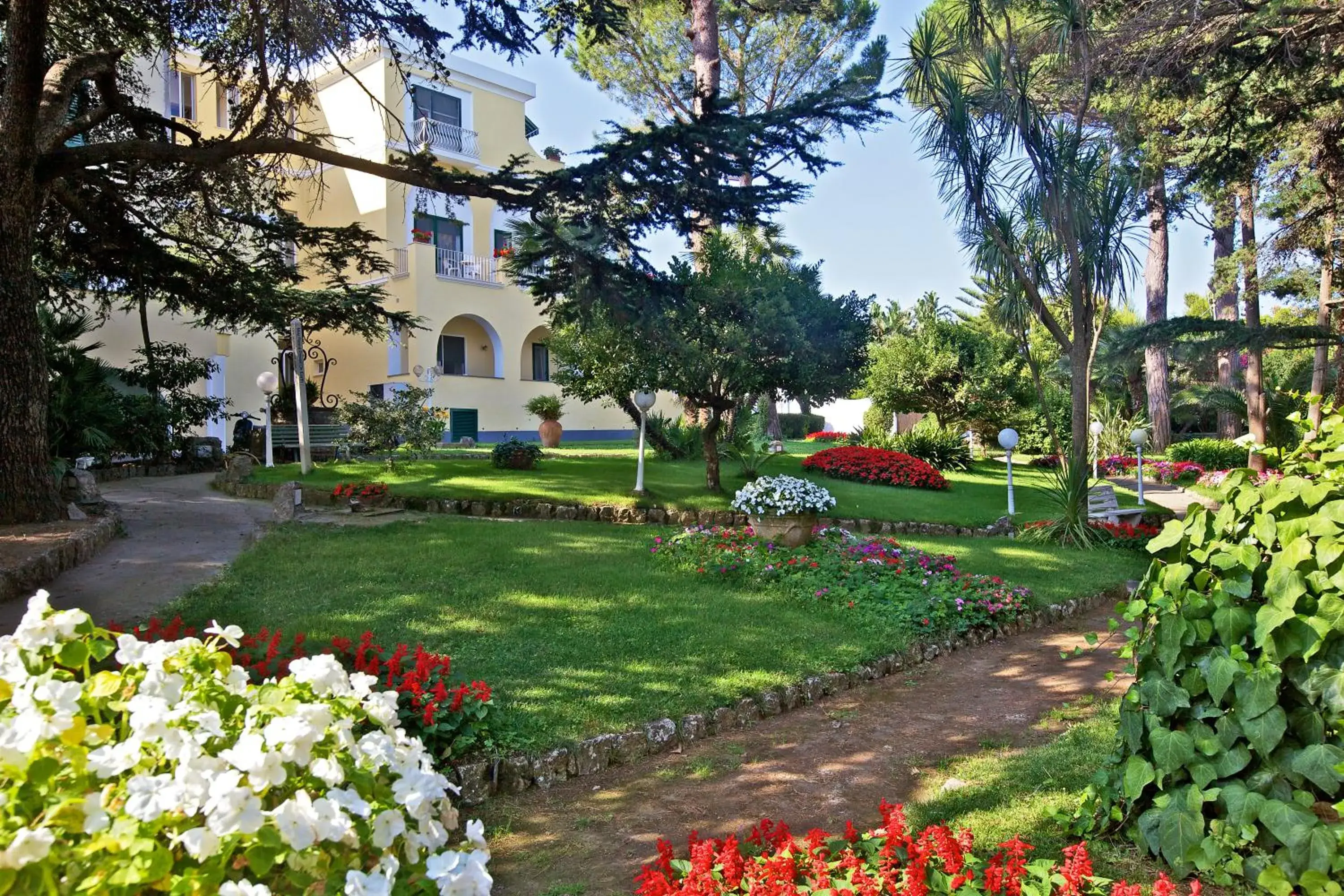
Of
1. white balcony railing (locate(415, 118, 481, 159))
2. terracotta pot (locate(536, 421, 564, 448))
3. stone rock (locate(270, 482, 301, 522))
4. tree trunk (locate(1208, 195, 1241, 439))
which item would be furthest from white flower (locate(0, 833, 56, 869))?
white balcony railing (locate(415, 118, 481, 159))

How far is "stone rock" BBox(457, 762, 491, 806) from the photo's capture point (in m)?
3.70

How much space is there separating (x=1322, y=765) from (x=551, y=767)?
2.98m

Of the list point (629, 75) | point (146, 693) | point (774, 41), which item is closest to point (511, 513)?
point (146, 693)

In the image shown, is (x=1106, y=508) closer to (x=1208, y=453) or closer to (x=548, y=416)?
(x=1208, y=453)

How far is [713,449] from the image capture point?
12180 millimetres

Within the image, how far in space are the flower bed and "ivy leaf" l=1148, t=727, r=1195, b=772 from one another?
3.52 metres

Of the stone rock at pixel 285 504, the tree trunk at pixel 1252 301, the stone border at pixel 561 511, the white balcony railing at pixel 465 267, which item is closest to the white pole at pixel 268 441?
the stone border at pixel 561 511

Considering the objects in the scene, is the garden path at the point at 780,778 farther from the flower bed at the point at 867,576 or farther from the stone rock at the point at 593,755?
the flower bed at the point at 867,576

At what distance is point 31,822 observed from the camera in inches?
49.0

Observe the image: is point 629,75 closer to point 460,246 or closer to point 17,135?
point 460,246

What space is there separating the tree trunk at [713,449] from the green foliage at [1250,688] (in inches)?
370

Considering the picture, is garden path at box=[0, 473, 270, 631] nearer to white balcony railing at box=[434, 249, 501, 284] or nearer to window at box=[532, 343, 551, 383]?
white balcony railing at box=[434, 249, 501, 284]

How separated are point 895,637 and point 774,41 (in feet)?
60.0

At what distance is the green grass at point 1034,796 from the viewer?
2836 millimetres
